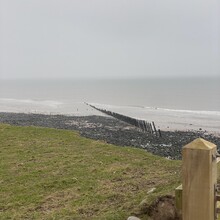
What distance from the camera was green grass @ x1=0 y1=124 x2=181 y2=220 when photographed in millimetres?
7949

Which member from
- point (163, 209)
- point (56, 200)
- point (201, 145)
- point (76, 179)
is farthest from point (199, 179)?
point (76, 179)

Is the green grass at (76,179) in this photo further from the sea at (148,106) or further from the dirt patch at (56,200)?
the sea at (148,106)

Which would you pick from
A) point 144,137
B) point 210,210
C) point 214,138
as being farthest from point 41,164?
point 214,138

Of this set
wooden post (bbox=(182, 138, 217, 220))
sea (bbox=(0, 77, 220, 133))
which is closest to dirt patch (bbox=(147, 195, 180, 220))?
wooden post (bbox=(182, 138, 217, 220))

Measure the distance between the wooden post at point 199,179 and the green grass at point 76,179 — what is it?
352cm

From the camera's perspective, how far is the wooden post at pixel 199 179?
117 inches

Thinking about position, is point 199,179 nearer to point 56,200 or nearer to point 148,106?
point 56,200

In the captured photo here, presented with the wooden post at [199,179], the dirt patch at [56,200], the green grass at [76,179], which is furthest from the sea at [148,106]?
the wooden post at [199,179]

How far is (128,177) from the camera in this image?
10453 mm

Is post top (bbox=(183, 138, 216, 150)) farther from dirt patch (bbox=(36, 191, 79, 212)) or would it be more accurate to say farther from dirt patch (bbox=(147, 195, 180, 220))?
dirt patch (bbox=(36, 191, 79, 212))

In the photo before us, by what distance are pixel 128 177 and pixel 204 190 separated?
7.58m

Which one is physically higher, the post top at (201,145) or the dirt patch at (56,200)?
the post top at (201,145)

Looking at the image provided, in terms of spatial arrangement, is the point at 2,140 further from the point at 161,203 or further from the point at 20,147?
the point at 161,203

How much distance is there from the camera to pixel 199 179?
2994 millimetres
